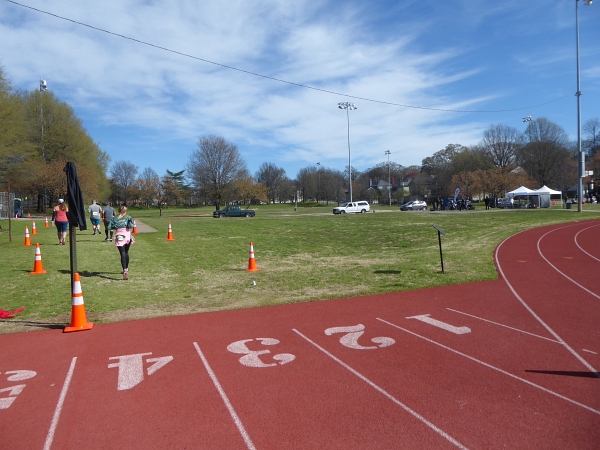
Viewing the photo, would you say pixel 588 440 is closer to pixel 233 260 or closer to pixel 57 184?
pixel 233 260

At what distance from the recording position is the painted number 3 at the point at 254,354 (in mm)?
5859

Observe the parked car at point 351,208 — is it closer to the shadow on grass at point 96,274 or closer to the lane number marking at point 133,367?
the shadow on grass at point 96,274

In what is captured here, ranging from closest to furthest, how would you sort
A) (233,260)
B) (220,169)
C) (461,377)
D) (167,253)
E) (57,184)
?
1. (461,377)
2. (233,260)
3. (167,253)
4. (57,184)
5. (220,169)

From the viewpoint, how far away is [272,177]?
136 meters

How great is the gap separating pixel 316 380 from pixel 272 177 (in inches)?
5217

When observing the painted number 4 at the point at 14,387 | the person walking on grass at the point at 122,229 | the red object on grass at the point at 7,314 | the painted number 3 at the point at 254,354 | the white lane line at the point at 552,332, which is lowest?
→ the white lane line at the point at 552,332

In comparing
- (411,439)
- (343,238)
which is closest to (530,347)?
(411,439)

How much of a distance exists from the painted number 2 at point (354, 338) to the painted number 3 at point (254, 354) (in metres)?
0.95

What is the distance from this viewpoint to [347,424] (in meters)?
4.15

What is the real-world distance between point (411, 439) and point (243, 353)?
296 cm

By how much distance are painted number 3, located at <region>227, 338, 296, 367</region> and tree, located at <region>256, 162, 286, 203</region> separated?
12928 cm

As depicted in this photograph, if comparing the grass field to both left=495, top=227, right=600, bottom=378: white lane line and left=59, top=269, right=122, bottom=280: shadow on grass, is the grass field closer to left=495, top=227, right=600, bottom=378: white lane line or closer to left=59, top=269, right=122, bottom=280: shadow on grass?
left=59, top=269, right=122, bottom=280: shadow on grass

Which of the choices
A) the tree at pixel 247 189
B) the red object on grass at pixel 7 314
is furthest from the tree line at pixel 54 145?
the red object on grass at pixel 7 314

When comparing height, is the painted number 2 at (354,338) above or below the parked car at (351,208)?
below
